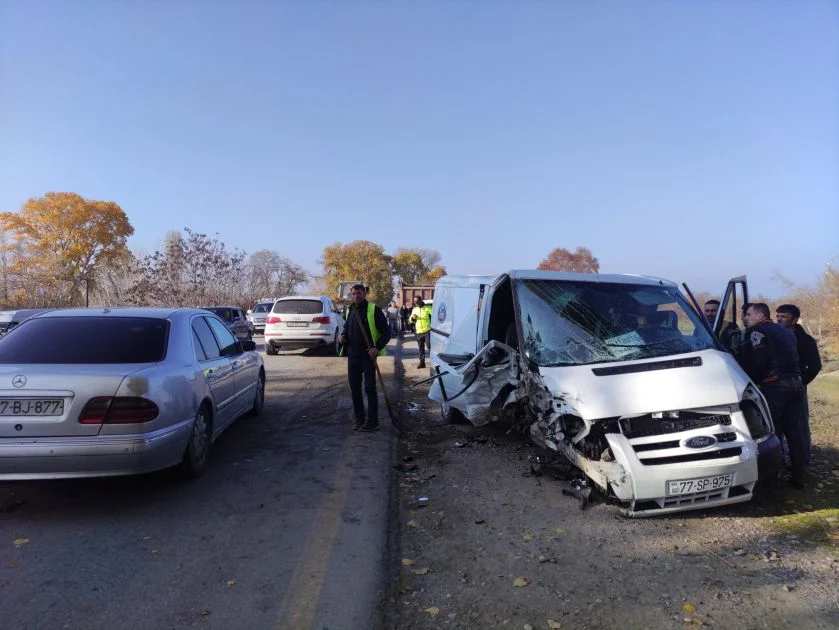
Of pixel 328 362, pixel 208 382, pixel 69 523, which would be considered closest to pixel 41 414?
pixel 69 523

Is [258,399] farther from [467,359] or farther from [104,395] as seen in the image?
[104,395]

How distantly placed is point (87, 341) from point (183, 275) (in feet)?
104

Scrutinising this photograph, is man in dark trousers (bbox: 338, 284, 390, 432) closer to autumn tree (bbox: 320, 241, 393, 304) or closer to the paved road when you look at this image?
the paved road

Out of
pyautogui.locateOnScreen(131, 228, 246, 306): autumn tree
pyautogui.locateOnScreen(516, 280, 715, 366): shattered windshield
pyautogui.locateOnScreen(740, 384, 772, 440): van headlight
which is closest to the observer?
pyautogui.locateOnScreen(740, 384, 772, 440): van headlight

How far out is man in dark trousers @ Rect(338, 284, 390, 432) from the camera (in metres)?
7.27

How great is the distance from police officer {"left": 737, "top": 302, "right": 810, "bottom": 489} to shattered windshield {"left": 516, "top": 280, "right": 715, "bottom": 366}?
499 millimetres

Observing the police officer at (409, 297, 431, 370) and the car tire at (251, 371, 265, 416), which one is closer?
the car tire at (251, 371, 265, 416)

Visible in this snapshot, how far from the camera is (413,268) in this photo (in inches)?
3179

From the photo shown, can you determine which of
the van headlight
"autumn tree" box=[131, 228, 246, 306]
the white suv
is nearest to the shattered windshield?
the van headlight

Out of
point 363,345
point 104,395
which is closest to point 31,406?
point 104,395

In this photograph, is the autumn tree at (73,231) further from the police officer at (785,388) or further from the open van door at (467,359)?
the police officer at (785,388)

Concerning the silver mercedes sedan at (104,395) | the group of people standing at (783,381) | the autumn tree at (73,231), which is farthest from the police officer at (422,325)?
the autumn tree at (73,231)

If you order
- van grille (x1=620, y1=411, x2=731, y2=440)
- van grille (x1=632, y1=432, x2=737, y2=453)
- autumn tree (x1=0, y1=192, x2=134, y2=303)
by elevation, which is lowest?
van grille (x1=632, y1=432, x2=737, y2=453)

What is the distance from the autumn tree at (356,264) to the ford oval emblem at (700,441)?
213 ft
